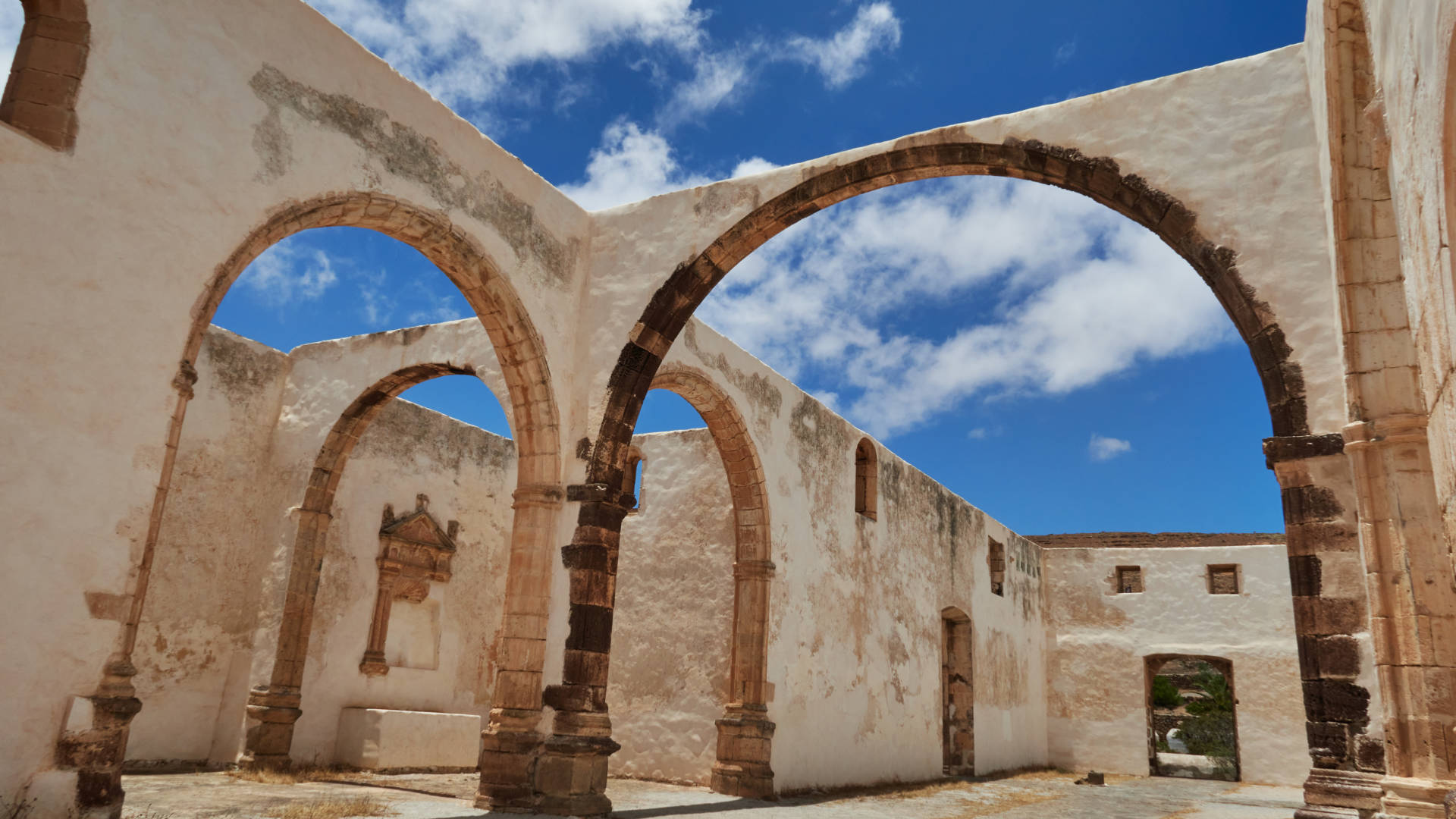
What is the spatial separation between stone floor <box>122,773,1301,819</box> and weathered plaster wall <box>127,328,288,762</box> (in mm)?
763

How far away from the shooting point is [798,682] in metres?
10.1

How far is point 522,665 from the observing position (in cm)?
692

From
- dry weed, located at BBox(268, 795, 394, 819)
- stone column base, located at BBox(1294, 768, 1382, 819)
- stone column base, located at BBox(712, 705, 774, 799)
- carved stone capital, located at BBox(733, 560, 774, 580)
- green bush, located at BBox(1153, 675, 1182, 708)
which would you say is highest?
carved stone capital, located at BBox(733, 560, 774, 580)

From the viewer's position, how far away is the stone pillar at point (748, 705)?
30.1ft

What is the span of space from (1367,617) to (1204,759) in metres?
18.8

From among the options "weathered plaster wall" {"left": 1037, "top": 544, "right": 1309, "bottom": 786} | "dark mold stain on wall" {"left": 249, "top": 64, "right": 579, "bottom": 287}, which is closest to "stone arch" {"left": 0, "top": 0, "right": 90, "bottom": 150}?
"dark mold stain on wall" {"left": 249, "top": 64, "right": 579, "bottom": 287}

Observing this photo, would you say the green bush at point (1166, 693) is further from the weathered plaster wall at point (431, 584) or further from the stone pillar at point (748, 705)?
the weathered plaster wall at point (431, 584)

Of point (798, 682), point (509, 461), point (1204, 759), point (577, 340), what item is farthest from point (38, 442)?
point (1204, 759)

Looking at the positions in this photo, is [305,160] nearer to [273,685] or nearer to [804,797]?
[273,685]

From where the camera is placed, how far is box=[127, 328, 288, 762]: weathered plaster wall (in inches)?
360

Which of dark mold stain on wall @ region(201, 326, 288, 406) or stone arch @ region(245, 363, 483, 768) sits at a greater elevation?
dark mold stain on wall @ region(201, 326, 288, 406)

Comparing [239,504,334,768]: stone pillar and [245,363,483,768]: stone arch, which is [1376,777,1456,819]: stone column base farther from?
[239,504,334,768]: stone pillar

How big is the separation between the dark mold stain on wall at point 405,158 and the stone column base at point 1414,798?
19.8 feet

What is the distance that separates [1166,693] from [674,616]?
2006 centimetres
